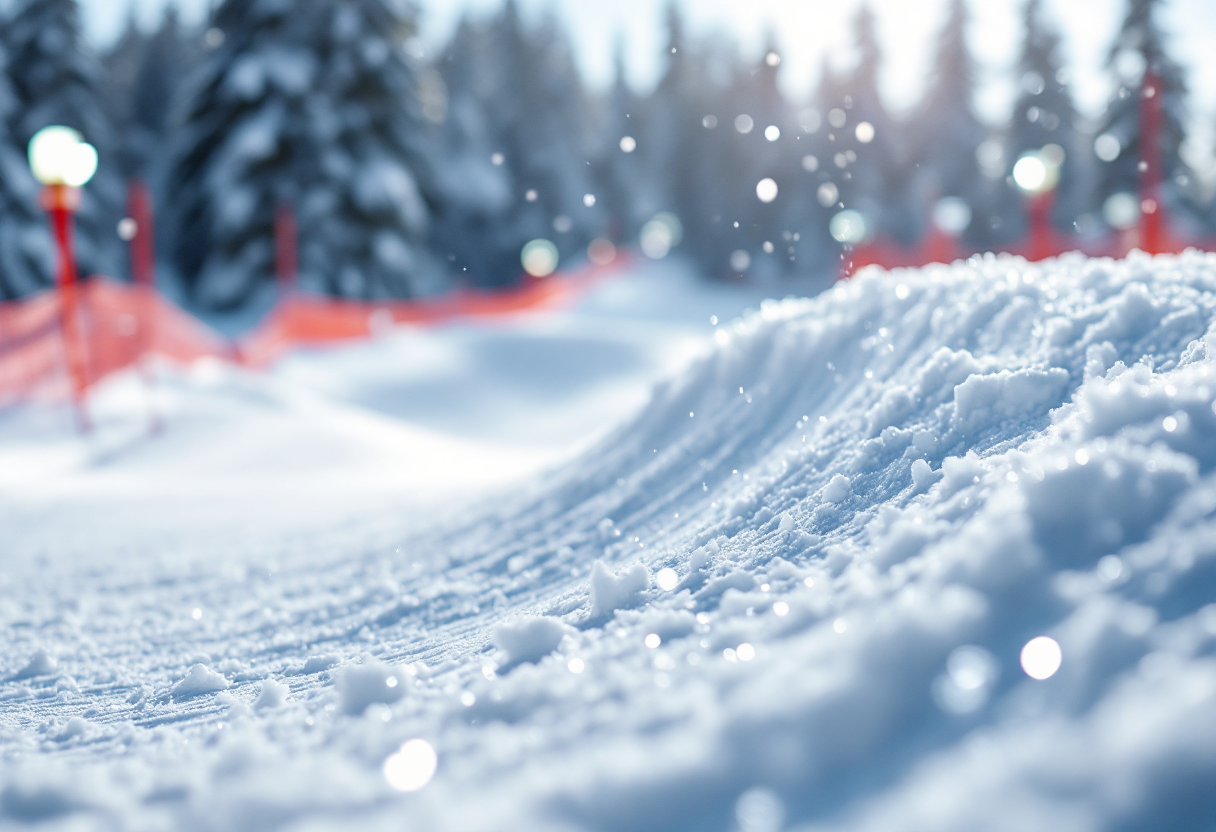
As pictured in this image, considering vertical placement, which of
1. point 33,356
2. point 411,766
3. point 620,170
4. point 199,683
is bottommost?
point 411,766

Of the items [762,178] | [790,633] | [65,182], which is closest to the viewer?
[790,633]

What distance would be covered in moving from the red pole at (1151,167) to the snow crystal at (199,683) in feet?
53.0

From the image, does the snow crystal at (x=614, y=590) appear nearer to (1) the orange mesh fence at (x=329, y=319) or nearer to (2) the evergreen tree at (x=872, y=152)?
(1) the orange mesh fence at (x=329, y=319)

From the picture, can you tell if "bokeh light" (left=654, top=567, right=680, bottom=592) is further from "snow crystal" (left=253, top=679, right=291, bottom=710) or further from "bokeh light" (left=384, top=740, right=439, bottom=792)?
"snow crystal" (left=253, top=679, right=291, bottom=710)

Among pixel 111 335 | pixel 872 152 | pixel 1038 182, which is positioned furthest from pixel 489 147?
pixel 1038 182

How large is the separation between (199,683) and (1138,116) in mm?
31879

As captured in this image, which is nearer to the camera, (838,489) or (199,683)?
(838,489)

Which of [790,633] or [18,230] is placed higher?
[18,230]

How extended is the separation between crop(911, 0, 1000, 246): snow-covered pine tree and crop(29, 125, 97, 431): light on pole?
33253 mm

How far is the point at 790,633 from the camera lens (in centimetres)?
182

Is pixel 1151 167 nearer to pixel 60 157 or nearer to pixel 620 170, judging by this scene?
pixel 60 157

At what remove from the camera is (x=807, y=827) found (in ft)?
4.29

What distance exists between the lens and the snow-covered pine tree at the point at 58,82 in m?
28.6

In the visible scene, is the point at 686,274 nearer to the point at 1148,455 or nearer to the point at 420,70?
the point at 420,70
